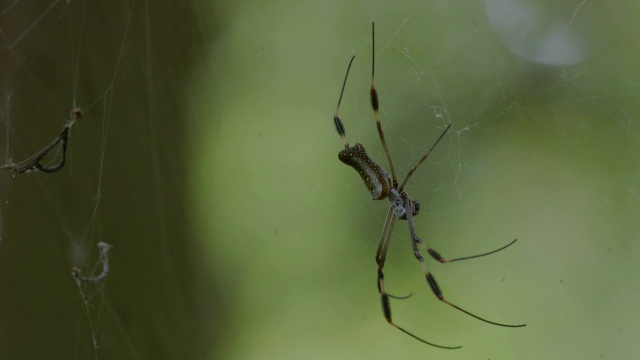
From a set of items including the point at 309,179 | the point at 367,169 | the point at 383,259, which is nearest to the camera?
the point at 367,169

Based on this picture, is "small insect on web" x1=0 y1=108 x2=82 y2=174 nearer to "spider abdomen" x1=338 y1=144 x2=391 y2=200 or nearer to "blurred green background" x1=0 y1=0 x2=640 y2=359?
"blurred green background" x1=0 y1=0 x2=640 y2=359

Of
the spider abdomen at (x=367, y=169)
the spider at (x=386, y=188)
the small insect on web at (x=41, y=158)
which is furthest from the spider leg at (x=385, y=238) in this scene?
the small insect on web at (x=41, y=158)

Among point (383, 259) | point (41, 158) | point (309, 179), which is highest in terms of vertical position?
point (309, 179)

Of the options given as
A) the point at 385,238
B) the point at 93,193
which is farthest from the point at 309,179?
the point at 93,193

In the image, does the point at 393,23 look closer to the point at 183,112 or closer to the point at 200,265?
the point at 183,112

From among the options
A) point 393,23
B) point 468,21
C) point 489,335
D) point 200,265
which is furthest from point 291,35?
point 489,335

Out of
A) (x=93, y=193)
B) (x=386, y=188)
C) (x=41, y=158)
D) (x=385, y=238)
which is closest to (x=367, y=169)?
(x=386, y=188)

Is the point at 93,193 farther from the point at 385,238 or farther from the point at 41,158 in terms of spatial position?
the point at 385,238

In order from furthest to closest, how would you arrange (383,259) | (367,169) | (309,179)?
(309,179) → (383,259) → (367,169)

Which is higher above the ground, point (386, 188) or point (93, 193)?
point (93, 193)

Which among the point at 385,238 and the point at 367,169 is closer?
the point at 367,169
